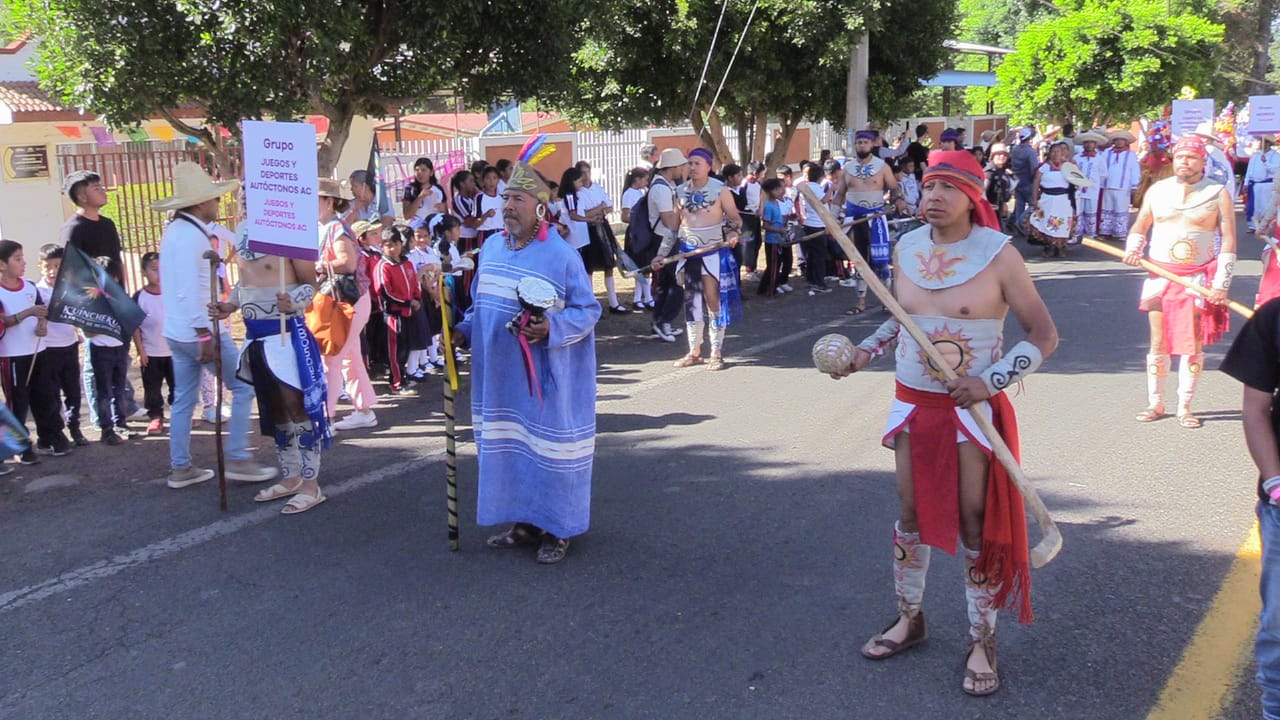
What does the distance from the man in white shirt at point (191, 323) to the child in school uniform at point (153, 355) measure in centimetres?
112

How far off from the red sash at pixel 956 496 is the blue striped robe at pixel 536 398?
1.64 meters

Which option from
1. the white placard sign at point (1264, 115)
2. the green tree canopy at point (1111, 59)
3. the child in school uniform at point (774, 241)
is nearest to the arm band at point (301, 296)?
the child in school uniform at point (774, 241)

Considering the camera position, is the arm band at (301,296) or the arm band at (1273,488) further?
the arm band at (301,296)

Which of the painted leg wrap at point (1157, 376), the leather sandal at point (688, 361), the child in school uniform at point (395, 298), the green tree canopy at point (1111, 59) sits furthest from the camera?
the green tree canopy at point (1111, 59)

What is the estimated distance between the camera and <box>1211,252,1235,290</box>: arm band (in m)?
6.59

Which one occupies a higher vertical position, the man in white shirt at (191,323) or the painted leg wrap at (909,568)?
the man in white shirt at (191,323)

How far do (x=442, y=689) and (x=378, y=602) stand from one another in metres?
0.83

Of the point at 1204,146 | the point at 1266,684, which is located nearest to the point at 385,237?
the point at 1204,146

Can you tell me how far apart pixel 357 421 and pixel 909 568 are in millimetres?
4557

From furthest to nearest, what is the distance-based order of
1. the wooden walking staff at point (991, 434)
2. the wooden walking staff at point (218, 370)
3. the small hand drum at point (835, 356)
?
1. the wooden walking staff at point (218, 370)
2. the small hand drum at point (835, 356)
3. the wooden walking staff at point (991, 434)

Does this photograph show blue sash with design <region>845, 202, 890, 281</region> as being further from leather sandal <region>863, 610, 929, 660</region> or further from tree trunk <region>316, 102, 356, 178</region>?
leather sandal <region>863, 610, 929, 660</region>

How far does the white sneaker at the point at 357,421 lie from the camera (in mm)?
7355

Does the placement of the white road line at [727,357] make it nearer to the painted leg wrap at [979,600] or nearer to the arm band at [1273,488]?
the painted leg wrap at [979,600]

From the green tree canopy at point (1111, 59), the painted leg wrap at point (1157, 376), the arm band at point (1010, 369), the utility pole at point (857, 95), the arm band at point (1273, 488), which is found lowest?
the painted leg wrap at point (1157, 376)
